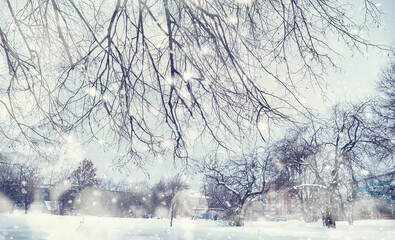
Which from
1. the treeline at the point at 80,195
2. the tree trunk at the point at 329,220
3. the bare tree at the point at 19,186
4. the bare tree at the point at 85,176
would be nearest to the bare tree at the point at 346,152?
the tree trunk at the point at 329,220

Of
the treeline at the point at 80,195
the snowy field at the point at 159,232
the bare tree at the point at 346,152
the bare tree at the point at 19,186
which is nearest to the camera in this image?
the snowy field at the point at 159,232

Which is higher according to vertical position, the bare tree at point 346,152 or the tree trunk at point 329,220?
the bare tree at point 346,152

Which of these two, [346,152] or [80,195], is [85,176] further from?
[346,152]

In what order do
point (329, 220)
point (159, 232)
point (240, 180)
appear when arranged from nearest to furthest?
point (159, 232), point (329, 220), point (240, 180)

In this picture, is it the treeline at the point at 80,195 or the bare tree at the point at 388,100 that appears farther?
the treeline at the point at 80,195

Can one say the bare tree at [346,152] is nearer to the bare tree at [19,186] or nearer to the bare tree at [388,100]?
the bare tree at [388,100]

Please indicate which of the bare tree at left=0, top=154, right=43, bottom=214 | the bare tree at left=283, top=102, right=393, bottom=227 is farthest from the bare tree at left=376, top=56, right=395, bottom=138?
the bare tree at left=0, top=154, right=43, bottom=214

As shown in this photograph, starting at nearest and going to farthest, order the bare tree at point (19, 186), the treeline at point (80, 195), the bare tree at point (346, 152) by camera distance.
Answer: the bare tree at point (346, 152) → the bare tree at point (19, 186) → the treeline at point (80, 195)

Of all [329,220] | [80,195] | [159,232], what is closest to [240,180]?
[329,220]

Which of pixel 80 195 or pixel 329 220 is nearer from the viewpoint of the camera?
pixel 329 220

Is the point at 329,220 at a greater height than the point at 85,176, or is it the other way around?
the point at 85,176

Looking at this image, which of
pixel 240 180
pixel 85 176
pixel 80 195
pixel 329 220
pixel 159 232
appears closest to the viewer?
pixel 159 232

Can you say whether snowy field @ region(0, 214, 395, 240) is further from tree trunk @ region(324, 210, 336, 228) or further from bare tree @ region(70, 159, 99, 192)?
bare tree @ region(70, 159, 99, 192)

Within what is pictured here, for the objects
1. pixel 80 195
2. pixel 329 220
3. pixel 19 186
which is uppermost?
pixel 19 186
